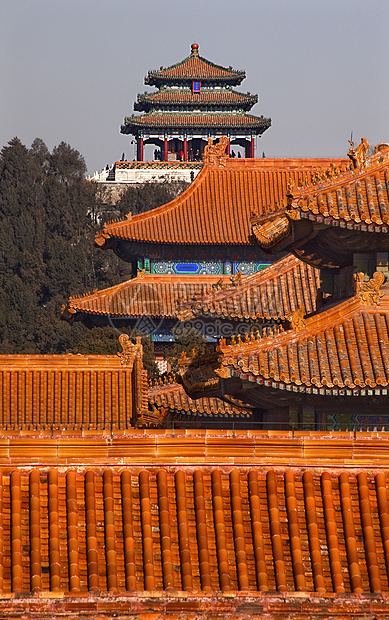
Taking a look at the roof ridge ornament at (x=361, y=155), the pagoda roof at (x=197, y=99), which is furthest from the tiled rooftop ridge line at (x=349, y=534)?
the pagoda roof at (x=197, y=99)

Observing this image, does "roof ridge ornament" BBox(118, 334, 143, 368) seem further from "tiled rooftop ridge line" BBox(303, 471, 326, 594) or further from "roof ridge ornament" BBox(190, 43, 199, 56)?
"roof ridge ornament" BBox(190, 43, 199, 56)

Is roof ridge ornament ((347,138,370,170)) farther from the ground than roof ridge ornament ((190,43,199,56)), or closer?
closer

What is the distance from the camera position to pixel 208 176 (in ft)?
153

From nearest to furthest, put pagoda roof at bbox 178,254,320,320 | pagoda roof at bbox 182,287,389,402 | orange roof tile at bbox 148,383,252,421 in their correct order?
pagoda roof at bbox 182,287,389,402 → orange roof tile at bbox 148,383,252,421 → pagoda roof at bbox 178,254,320,320

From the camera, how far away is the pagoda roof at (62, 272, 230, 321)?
44.5 meters

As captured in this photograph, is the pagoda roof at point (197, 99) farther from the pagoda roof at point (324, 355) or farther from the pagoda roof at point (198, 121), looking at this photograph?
the pagoda roof at point (324, 355)

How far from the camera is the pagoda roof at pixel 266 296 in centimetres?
2548

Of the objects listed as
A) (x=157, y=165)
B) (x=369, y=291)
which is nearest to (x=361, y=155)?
(x=369, y=291)

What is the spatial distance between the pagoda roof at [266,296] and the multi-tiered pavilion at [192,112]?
184 feet

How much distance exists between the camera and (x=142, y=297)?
45219 mm

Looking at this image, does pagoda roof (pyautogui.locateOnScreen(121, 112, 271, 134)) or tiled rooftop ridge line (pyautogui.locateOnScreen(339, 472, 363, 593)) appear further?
pagoda roof (pyautogui.locateOnScreen(121, 112, 271, 134))

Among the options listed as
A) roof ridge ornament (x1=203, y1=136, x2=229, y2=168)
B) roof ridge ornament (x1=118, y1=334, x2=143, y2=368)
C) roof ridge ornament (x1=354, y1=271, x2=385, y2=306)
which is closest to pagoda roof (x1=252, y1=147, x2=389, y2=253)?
roof ridge ornament (x1=354, y1=271, x2=385, y2=306)

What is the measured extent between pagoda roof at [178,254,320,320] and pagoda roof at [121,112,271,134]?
5650cm

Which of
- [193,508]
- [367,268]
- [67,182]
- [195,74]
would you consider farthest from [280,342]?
[195,74]
